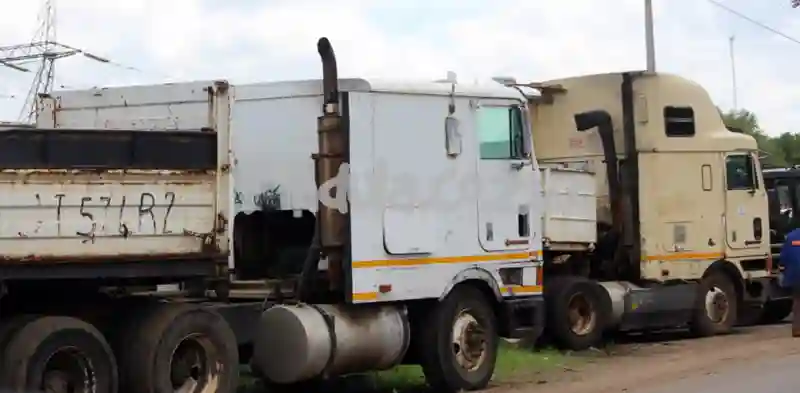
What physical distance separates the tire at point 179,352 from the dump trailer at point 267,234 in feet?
0.05

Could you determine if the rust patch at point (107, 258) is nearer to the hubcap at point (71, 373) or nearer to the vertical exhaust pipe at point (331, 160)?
the hubcap at point (71, 373)

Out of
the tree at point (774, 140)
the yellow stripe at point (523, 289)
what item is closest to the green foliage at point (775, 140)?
the tree at point (774, 140)

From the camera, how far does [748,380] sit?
510 inches

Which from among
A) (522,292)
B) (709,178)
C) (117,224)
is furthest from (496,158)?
(709,178)

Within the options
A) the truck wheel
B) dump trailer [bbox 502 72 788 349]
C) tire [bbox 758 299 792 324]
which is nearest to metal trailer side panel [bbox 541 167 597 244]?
dump trailer [bbox 502 72 788 349]

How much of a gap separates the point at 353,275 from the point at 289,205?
1211 millimetres

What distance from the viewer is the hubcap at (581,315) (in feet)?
53.6

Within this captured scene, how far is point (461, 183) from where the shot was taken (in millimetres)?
12195

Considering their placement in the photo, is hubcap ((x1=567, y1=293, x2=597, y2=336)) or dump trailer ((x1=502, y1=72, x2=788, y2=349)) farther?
dump trailer ((x1=502, y1=72, x2=788, y2=349))

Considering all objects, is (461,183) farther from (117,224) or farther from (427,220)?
(117,224)

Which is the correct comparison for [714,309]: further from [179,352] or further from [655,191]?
[179,352]

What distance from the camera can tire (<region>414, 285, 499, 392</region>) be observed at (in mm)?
11977

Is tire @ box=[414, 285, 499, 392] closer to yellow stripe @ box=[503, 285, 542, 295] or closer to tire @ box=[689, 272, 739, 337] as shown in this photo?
yellow stripe @ box=[503, 285, 542, 295]

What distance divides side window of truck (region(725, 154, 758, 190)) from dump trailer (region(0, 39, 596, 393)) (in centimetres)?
644
